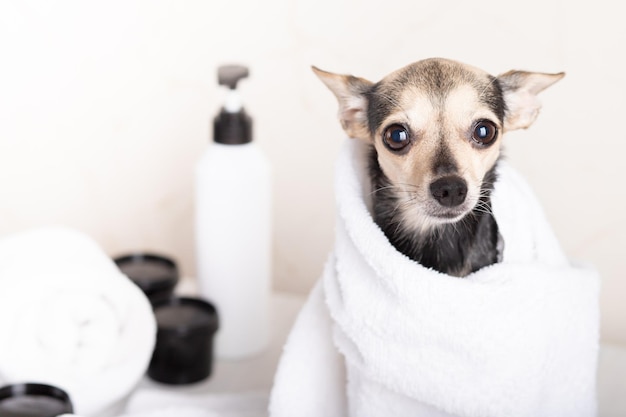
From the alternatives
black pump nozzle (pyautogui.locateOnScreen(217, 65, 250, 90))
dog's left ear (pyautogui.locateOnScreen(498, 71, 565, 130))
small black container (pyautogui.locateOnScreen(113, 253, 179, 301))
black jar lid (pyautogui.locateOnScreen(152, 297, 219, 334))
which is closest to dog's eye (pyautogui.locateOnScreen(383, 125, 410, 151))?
dog's left ear (pyautogui.locateOnScreen(498, 71, 565, 130))

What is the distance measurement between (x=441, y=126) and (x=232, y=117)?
0.41m

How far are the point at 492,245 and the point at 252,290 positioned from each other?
488 millimetres

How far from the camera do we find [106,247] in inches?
67.2

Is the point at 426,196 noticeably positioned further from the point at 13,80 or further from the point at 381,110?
the point at 13,80

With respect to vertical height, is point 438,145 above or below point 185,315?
above

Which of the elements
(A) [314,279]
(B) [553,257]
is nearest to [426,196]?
(B) [553,257]

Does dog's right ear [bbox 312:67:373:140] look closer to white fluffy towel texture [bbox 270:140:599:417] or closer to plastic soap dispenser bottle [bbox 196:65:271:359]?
white fluffy towel texture [bbox 270:140:599:417]

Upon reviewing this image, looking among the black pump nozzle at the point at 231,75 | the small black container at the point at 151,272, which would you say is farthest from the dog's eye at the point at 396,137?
the small black container at the point at 151,272

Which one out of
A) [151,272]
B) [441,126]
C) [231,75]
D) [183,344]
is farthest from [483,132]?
[151,272]

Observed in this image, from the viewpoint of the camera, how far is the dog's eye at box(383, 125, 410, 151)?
38.1 inches

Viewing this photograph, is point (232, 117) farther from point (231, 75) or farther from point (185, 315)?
point (185, 315)

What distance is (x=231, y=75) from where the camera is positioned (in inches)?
48.6

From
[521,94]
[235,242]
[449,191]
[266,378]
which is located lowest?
[266,378]

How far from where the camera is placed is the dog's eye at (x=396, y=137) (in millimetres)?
967
